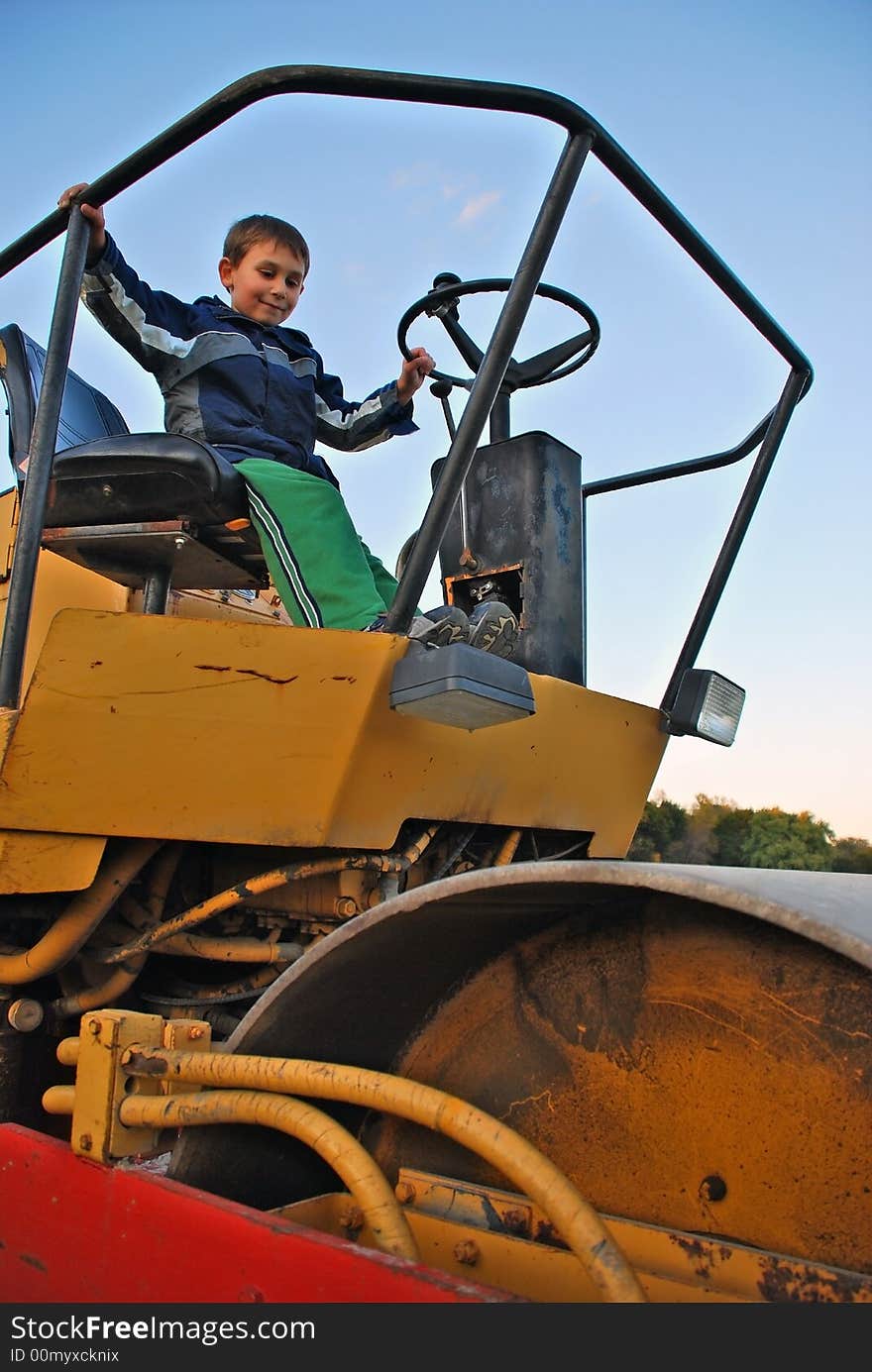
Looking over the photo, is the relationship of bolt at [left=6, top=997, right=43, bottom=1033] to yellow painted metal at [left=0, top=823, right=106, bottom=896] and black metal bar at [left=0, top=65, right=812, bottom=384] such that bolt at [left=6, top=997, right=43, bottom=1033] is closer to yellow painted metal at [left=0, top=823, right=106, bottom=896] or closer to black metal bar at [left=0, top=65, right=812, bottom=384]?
yellow painted metal at [left=0, top=823, right=106, bottom=896]

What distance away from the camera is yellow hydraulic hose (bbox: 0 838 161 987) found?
1628mm

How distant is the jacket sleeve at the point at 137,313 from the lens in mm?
1898

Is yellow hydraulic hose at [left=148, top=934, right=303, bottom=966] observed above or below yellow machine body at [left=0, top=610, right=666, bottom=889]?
below

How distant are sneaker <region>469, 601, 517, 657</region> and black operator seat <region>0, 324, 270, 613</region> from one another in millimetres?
523

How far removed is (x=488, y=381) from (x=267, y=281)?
1.10m

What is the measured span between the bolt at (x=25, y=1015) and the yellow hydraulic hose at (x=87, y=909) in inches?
4.0

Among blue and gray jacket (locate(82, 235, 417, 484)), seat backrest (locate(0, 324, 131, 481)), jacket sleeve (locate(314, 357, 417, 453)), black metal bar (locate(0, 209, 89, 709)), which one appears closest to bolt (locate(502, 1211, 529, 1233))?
black metal bar (locate(0, 209, 89, 709))

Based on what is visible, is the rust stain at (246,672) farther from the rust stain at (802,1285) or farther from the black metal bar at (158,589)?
the rust stain at (802,1285)

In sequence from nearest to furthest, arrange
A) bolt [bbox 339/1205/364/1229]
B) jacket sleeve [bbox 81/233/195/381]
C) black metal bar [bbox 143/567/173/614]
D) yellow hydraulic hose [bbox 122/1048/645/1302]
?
yellow hydraulic hose [bbox 122/1048/645/1302] → bolt [bbox 339/1205/364/1229] → jacket sleeve [bbox 81/233/195/381] → black metal bar [bbox 143/567/173/614]

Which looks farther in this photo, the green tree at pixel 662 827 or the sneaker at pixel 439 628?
the green tree at pixel 662 827

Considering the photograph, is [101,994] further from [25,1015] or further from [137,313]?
[137,313]

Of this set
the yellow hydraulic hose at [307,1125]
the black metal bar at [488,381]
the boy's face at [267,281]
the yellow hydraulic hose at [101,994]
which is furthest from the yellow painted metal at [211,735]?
the boy's face at [267,281]
